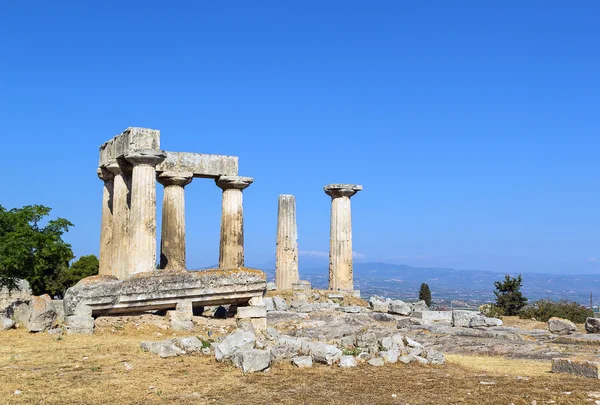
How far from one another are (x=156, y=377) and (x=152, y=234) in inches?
414

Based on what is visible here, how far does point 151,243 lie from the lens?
2255cm

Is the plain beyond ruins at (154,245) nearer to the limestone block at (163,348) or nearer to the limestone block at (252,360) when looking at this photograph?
the limestone block at (163,348)

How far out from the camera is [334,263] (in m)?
36.7

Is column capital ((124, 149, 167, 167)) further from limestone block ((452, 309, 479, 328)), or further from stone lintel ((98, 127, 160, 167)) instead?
limestone block ((452, 309, 479, 328))

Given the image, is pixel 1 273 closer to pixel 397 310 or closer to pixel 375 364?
pixel 397 310

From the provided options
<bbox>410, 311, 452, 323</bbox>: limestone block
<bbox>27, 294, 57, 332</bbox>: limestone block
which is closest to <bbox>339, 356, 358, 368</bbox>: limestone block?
<bbox>27, 294, 57, 332</bbox>: limestone block

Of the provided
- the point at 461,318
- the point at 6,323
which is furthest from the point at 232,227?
the point at 6,323

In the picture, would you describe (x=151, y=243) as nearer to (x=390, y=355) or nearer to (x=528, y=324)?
(x=390, y=355)

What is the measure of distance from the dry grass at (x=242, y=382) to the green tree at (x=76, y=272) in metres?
35.4

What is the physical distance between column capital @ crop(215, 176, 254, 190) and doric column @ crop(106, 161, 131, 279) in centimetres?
476

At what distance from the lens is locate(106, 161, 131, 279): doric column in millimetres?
24516

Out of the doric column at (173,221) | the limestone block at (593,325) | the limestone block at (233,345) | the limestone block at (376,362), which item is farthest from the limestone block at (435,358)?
the doric column at (173,221)

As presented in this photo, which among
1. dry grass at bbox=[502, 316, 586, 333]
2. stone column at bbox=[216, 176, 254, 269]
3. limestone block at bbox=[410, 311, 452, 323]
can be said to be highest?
stone column at bbox=[216, 176, 254, 269]

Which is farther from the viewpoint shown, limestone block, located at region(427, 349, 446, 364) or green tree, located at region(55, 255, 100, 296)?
green tree, located at region(55, 255, 100, 296)
